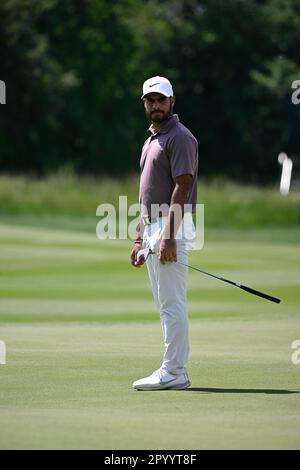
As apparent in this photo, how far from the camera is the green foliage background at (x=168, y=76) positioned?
62.2 m

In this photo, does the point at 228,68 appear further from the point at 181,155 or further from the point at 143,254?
the point at 181,155

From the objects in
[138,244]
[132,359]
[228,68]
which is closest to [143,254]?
[138,244]

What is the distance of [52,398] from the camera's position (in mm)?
7242

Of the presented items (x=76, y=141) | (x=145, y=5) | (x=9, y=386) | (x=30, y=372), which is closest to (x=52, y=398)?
(x=9, y=386)

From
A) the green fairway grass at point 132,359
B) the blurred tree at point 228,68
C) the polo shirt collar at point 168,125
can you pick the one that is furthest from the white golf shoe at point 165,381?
the blurred tree at point 228,68

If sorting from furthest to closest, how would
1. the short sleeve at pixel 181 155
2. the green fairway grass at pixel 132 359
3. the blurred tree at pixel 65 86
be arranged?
the blurred tree at pixel 65 86 < the short sleeve at pixel 181 155 < the green fairway grass at pixel 132 359

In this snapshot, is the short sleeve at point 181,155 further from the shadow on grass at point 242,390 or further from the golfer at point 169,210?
the shadow on grass at point 242,390

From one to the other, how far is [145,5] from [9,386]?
64.1 m

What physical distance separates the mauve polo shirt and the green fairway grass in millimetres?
1244

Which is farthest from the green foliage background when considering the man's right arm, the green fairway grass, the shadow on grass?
the shadow on grass

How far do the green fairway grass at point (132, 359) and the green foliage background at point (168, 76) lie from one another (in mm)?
42371

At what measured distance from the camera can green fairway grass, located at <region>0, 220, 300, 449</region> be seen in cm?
609

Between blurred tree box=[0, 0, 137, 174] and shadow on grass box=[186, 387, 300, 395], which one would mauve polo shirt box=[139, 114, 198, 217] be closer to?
shadow on grass box=[186, 387, 300, 395]

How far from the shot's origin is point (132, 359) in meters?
9.29
